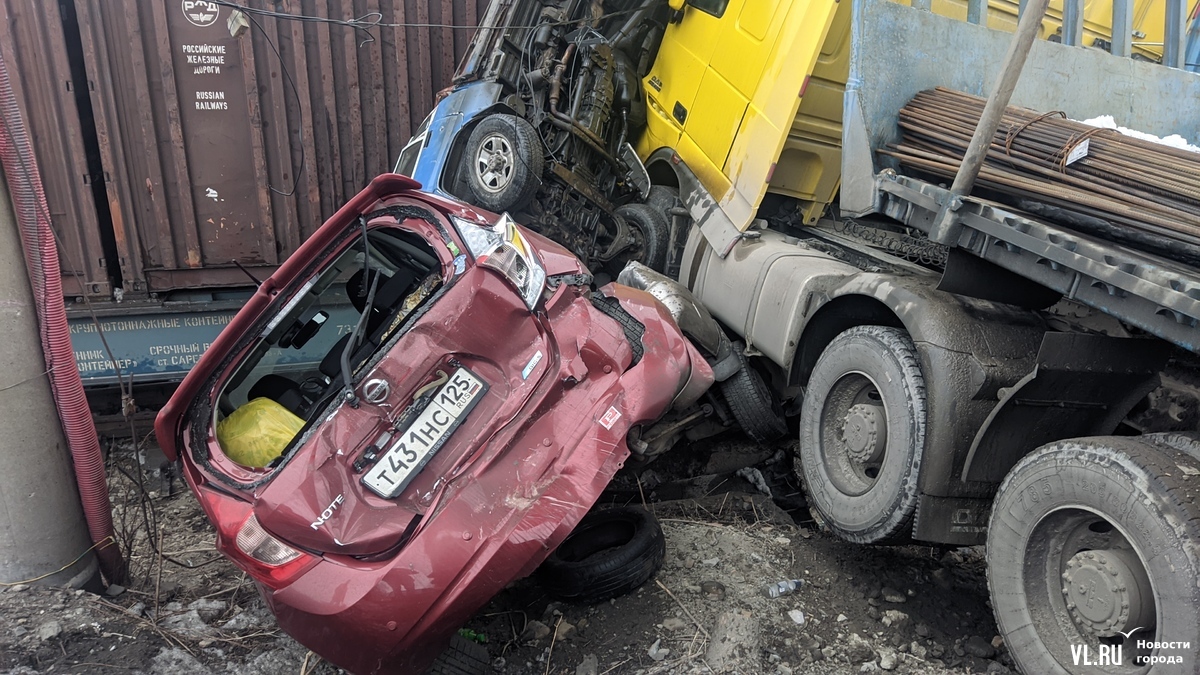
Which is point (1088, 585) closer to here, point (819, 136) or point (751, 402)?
point (751, 402)

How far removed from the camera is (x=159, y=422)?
2613 mm

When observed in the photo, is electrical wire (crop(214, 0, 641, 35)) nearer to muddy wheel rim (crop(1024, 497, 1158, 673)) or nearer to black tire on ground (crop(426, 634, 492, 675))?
black tire on ground (crop(426, 634, 492, 675))

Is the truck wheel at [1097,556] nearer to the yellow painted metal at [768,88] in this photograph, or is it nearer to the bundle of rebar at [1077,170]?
the bundle of rebar at [1077,170]

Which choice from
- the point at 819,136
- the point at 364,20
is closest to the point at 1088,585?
the point at 819,136

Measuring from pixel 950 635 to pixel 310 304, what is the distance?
2951 millimetres

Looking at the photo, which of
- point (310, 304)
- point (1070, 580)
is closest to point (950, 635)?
point (1070, 580)

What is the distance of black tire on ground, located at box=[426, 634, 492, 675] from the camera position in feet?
8.72

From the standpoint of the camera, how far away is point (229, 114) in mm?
5422

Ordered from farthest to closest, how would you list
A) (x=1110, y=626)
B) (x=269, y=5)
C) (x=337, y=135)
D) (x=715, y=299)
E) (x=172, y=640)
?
(x=337, y=135) < (x=269, y=5) < (x=715, y=299) < (x=172, y=640) < (x=1110, y=626)

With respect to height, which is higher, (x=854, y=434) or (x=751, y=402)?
(x=854, y=434)

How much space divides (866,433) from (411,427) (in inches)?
72.1

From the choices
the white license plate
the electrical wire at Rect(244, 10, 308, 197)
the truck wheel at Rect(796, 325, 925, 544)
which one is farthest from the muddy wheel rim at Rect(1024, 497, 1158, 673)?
the electrical wire at Rect(244, 10, 308, 197)

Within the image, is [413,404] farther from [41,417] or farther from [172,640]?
[41,417]

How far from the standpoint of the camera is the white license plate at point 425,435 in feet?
8.12
